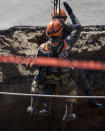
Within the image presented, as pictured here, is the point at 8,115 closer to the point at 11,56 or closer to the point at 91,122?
the point at 11,56

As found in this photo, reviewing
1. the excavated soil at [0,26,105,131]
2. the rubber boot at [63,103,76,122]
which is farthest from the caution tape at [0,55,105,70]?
the rubber boot at [63,103,76,122]

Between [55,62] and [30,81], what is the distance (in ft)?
5.00

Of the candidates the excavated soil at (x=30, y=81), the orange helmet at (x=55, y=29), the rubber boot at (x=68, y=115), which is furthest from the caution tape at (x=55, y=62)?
the rubber boot at (x=68, y=115)

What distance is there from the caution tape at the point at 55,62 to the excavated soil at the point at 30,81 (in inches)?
4.5

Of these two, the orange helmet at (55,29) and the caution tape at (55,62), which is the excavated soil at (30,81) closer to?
the caution tape at (55,62)

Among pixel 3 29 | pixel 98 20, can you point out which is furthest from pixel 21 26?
pixel 98 20

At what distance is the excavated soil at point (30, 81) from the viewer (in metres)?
9.95

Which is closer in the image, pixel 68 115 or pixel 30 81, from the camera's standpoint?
pixel 68 115

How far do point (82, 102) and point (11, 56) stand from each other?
7.14 feet

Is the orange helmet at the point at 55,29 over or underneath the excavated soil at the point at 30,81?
over

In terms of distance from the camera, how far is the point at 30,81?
997 centimetres

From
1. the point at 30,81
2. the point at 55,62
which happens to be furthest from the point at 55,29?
the point at 30,81

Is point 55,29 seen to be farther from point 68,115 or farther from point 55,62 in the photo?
point 68,115

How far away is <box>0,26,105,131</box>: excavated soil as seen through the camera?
32.7 feet
